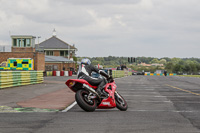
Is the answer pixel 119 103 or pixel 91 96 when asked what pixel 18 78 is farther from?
pixel 91 96

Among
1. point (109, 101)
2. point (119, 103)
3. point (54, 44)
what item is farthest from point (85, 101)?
point (54, 44)

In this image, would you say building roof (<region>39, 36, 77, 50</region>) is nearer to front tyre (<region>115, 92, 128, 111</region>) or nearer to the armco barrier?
the armco barrier

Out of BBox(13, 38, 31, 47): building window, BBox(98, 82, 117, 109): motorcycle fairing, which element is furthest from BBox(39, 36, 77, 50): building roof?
BBox(98, 82, 117, 109): motorcycle fairing

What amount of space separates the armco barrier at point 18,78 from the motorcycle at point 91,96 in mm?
12075

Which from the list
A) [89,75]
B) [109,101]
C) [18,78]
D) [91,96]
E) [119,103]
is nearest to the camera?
[91,96]

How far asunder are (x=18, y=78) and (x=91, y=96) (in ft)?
52.1

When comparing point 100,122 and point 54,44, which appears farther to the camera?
point 54,44

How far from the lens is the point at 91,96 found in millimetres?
10914

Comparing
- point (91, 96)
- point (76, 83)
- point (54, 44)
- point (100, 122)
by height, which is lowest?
point (100, 122)

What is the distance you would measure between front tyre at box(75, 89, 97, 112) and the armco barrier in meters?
12.3

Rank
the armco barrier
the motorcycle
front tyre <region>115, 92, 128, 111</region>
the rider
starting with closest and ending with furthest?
the motorcycle < the rider < front tyre <region>115, 92, 128, 111</region> < the armco barrier

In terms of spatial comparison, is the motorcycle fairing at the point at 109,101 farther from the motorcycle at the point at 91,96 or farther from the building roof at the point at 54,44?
the building roof at the point at 54,44

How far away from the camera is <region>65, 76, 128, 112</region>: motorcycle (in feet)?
35.2

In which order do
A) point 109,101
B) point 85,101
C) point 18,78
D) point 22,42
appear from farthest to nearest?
point 22,42, point 18,78, point 109,101, point 85,101
